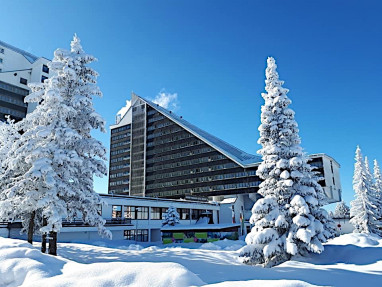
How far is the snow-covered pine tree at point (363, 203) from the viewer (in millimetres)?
44000

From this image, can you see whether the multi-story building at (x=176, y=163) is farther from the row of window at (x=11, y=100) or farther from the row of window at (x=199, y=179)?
the row of window at (x=11, y=100)

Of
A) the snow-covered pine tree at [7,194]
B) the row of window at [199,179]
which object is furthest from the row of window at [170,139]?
the snow-covered pine tree at [7,194]

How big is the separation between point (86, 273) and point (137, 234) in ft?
138

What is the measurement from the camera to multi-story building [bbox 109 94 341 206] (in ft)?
288

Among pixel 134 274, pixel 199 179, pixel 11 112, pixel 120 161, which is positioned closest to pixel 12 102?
pixel 11 112

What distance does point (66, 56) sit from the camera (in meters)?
18.7

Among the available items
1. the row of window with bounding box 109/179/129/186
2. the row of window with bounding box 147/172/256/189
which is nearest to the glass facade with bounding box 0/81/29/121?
the row of window with bounding box 147/172/256/189

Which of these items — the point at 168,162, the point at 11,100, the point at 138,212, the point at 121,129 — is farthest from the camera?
the point at 121,129

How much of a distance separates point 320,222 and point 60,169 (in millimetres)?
15766

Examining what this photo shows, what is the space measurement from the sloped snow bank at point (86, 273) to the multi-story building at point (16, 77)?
70.5m

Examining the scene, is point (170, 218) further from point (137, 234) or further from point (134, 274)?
point (134, 274)

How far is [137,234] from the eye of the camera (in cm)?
4734

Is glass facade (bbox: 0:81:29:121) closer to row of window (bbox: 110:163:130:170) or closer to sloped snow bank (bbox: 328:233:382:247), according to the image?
row of window (bbox: 110:163:130:170)

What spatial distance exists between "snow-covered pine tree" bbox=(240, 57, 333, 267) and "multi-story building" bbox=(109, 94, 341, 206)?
6302cm
